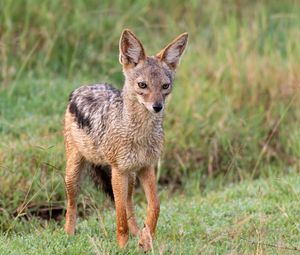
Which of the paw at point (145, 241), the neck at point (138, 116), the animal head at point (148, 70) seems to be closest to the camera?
the paw at point (145, 241)

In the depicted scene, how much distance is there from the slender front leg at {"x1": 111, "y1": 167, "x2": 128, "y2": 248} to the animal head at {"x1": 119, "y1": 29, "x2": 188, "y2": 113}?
1.82 feet

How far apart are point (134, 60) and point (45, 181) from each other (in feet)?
5.90

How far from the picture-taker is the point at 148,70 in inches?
237

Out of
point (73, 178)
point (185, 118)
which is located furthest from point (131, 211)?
point (185, 118)

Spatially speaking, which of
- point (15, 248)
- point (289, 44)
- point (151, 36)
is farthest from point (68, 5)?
point (15, 248)

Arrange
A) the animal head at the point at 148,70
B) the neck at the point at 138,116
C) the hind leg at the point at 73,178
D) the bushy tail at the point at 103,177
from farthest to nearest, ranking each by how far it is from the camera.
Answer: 1. the bushy tail at the point at 103,177
2. the hind leg at the point at 73,178
3. the neck at the point at 138,116
4. the animal head at the point at 148,70

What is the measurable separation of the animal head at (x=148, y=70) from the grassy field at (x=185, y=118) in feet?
3.06

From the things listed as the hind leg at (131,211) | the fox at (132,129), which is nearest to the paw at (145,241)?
the fox at (132,129)

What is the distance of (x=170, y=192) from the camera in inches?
332

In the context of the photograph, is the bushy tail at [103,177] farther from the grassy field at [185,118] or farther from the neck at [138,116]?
the neck at [138,116]

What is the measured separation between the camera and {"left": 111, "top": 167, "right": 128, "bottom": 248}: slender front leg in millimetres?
5930

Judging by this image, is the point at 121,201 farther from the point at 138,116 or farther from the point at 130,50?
the point at 130,50

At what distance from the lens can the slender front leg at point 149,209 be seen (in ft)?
18.7

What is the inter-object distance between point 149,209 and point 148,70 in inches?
38.5
